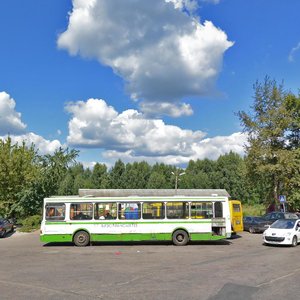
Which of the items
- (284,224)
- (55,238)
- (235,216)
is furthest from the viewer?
(235,216)

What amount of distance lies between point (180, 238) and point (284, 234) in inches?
217

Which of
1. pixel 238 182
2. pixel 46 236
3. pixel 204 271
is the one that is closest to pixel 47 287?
pixel 204 271

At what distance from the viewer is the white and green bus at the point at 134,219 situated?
Answer: 21672 millimetres

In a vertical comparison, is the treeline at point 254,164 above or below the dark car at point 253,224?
above

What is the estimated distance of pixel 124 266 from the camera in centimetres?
1444

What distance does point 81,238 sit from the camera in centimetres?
2169

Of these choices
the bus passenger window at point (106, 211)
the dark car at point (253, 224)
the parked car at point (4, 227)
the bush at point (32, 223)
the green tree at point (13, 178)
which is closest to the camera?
the bus passenger window at point (106, 211)

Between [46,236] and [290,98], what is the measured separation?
36010 millimetres

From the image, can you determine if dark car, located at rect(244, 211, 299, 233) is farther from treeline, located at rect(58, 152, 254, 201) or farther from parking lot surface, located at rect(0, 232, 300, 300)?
treeline, located at rect(58, 152, 254, 201)

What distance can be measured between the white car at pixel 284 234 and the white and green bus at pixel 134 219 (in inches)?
87.9

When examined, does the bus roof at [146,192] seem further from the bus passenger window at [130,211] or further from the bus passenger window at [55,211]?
the bus passenger window at [130,211]

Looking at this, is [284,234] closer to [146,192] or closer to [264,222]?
[264,222]

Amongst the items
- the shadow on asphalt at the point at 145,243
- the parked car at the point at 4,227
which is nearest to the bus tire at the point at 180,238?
the shadow on asphalt at the point at 145,243

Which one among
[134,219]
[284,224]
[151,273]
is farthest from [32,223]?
[151,273]
